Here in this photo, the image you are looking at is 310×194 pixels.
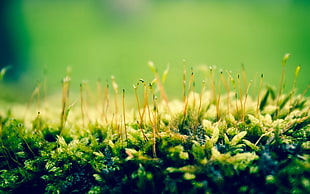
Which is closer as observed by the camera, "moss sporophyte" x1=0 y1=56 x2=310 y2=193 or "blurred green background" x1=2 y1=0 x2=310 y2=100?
"moss sporophyte" x1=0 y1=56 x2=310 y2=193

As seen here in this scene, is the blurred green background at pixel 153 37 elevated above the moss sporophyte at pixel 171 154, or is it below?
above

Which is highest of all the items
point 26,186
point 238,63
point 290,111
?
point 238,63

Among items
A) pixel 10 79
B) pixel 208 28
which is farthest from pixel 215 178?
pixel 208 28

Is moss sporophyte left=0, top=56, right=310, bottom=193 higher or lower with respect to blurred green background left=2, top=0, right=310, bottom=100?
lower

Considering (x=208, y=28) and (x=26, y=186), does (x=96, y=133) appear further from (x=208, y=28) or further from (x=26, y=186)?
(x=208, y=28)

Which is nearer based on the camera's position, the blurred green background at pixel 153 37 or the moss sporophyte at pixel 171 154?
the moss sporophyte at pixel 171 154
